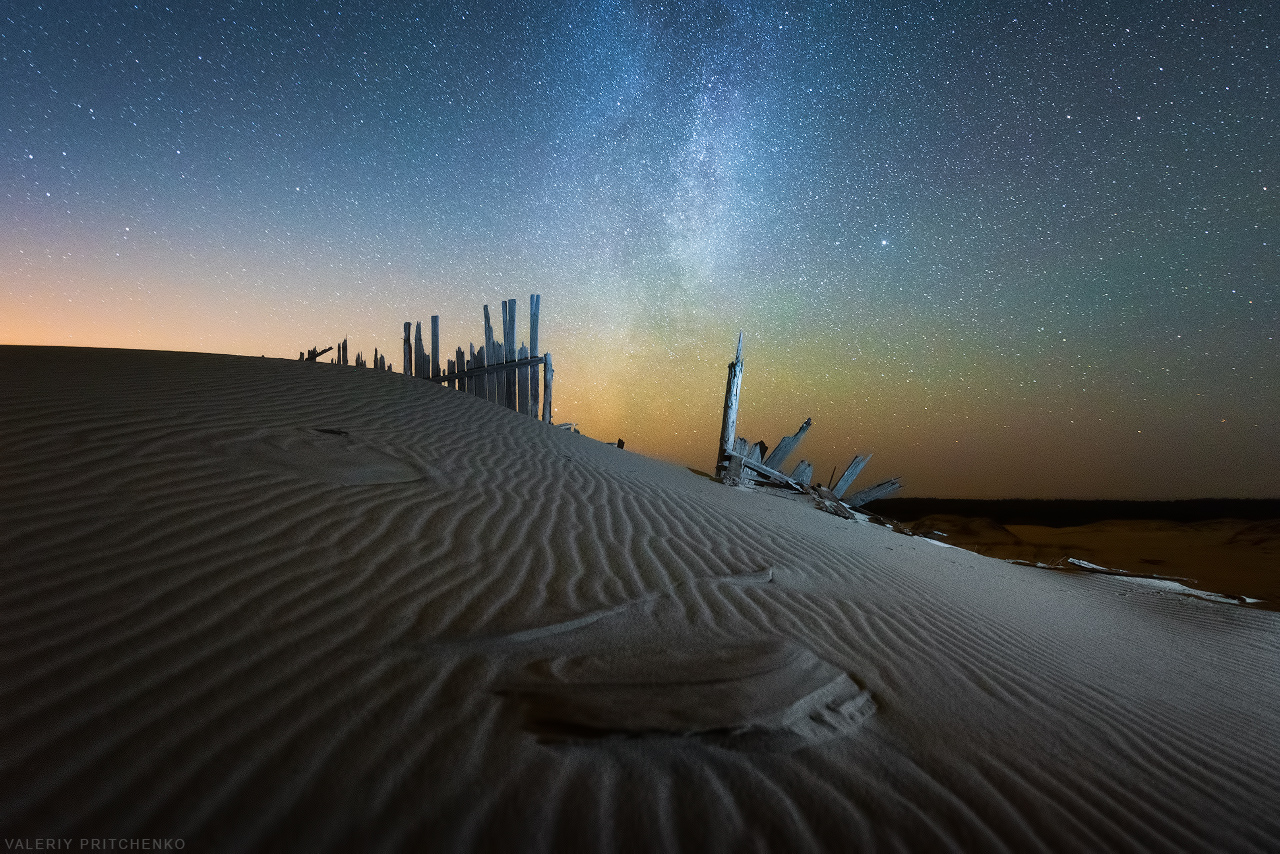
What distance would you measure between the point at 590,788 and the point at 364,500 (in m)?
3.29

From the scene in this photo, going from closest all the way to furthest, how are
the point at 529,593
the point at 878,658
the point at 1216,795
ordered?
the point at 1216,795 < the point at 878,658 < the point at 529,593

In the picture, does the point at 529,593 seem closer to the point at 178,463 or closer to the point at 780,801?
the point at 780,801

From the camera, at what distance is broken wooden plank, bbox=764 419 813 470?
44.5 ft

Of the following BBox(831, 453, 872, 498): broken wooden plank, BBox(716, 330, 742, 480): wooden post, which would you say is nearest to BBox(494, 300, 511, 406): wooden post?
BBox(716, 330, 742, 480): wooden post

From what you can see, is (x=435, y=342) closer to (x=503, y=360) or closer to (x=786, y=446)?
(x=503, y=360)

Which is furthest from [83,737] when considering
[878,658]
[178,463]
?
[878,658]

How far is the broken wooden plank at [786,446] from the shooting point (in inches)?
534

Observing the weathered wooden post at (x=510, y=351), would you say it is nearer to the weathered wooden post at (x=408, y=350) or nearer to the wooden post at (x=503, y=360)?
the wooden post at (x=503, y=360)

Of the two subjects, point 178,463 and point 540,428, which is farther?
point 540,428

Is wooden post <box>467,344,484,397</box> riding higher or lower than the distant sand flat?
higher

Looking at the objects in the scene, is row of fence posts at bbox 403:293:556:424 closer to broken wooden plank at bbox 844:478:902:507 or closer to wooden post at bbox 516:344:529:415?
wooden post at bbox 516:344:529:415

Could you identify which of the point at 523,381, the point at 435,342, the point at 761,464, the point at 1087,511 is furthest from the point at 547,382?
the point at 1087,511

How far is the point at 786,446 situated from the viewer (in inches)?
536

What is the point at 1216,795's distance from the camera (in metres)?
2.28
